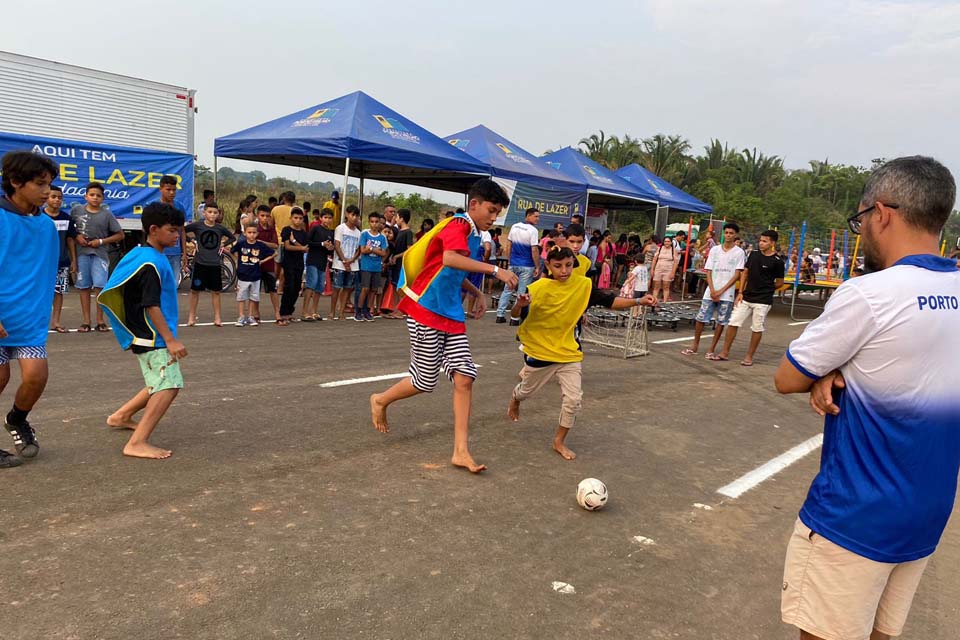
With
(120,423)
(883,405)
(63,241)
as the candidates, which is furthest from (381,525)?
(63,241)

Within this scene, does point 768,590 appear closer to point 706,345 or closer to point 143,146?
point 706,345

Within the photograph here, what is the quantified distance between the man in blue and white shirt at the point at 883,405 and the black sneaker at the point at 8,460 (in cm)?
440

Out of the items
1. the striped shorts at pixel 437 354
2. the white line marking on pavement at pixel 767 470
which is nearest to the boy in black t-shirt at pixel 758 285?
the white line marking on pavement at pixel 767 470

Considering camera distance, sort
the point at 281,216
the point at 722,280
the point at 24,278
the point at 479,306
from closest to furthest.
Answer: the point at 24,278, the point at 479,306, the point at 722,280, the point at 281,216

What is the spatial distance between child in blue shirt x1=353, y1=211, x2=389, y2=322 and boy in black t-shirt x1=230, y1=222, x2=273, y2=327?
6.60 feet

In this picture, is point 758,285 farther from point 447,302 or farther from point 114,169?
point 114,169

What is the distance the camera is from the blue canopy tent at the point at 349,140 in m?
13.1

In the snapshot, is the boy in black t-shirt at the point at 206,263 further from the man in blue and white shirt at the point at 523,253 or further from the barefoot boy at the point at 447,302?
the barefoot boy at the point at 447,302

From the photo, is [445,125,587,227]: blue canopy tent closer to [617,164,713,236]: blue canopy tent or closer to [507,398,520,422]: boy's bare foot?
[617,164,713,236]: blue canopy tent

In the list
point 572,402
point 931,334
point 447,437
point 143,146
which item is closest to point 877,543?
point 931,334

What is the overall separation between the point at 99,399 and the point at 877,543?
5.76m

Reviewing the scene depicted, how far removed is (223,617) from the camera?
2.73 meters

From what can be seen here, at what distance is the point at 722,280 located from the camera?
10.3 m

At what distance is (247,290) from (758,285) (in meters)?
7.83
